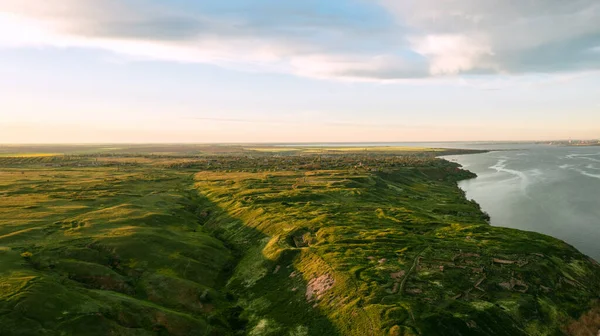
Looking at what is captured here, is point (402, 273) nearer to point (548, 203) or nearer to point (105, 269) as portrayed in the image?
point (105, 269)

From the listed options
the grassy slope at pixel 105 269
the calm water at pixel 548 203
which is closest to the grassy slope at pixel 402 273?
the grassy slope at pixel 105 269

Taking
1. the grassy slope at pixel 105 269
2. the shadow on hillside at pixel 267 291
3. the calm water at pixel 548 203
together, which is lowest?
the calm water at pixel 548 203

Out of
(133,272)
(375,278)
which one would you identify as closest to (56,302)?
(133,272)

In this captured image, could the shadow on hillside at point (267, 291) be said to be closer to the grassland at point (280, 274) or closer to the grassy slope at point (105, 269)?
the grassland at point (280, 274)

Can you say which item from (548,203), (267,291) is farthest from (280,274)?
(548,203)

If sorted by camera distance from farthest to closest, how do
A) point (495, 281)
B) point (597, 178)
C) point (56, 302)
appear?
point (597, 178) < point (495, 281) < point (56, 302)

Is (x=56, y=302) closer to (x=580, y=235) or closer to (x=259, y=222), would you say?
(x=259, y=222)

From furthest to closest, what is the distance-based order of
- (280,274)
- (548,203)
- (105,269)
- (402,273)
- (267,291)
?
(548,203)
(280,274)
(267,291)
(105,269)
(402,273)

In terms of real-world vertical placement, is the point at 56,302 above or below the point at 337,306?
above
